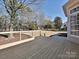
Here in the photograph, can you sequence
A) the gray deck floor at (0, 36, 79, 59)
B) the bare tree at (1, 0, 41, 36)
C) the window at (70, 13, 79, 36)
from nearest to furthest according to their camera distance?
the gray deck floor at (0, 36, 79, 59)
the window at (70, 13, 79, 36)
the bare tree at (1, 0, 41, 36)

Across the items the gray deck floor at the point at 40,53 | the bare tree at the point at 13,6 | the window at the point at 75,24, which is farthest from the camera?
the bare tree at the point at 13,6

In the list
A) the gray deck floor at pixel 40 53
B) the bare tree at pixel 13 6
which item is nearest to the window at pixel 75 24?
the gray deck floor at pixel 40 53

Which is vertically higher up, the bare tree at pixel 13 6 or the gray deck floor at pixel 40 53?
the bare tree at pixel 13 6

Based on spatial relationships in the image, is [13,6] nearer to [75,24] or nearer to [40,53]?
[75,24]

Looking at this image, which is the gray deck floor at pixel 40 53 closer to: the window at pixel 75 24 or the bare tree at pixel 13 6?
the window at pixel 75 24

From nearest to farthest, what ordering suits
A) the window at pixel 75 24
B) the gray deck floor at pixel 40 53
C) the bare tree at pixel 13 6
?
1. the gray deck floor at pixel 40 53
2. the window at pixel 75 24
3. the bare tree at pixel 13 6

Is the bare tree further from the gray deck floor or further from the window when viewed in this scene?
the gray deck floor

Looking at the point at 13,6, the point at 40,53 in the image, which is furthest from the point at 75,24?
the point at 13,6

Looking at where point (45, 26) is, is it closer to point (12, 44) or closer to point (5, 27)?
point (5, 27)

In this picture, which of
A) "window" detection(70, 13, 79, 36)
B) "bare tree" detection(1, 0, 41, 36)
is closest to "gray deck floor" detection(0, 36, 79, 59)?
"window" detection(70, 13, 79, 36)

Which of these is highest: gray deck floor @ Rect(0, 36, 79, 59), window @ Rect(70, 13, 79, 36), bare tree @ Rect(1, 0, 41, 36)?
bare tree @ Rect(1, 0, 41, 36)

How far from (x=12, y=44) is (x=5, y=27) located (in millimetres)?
19160

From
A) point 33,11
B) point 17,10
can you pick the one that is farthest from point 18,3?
point 33,11

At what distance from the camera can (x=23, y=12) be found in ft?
71.9
